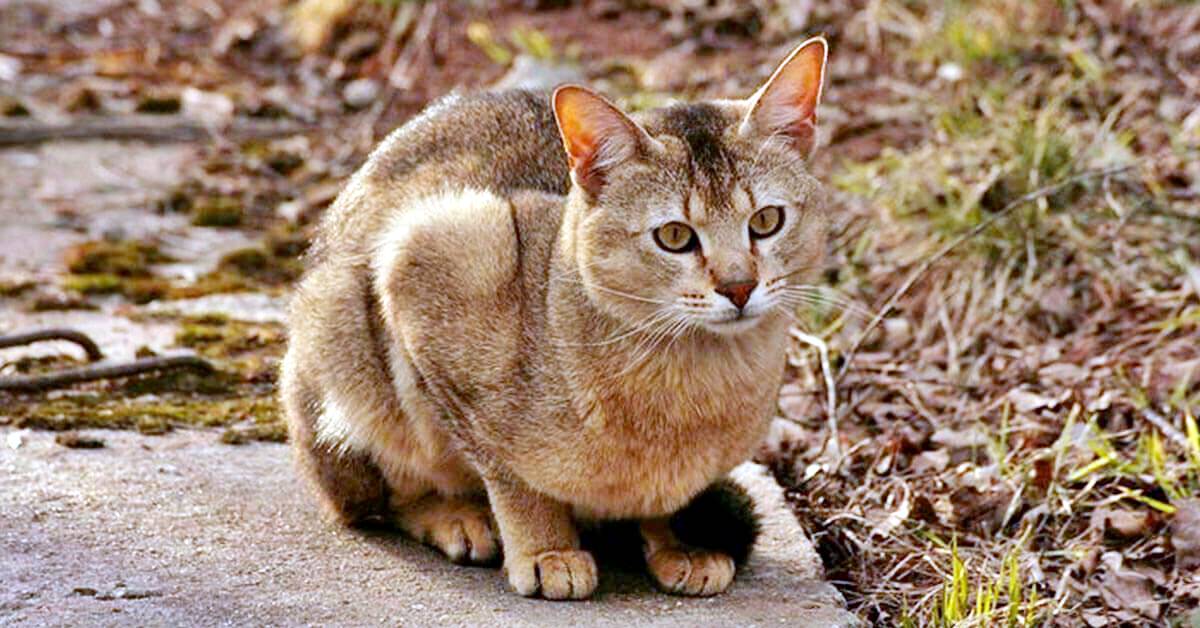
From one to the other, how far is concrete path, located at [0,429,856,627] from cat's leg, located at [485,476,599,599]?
1.6 inches

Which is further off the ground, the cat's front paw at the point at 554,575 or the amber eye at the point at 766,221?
the amber eye at the point at 766,221

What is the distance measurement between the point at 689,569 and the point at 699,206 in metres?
0.77

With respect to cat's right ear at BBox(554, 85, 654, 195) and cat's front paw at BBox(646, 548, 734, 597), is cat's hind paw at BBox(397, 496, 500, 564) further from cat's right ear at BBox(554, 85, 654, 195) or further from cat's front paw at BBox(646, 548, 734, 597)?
cat's right ear at BBox(554, 85, 654, 195)

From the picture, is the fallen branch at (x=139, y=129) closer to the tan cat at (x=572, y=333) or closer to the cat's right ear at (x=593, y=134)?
the tan cat at (x=572, y=333)

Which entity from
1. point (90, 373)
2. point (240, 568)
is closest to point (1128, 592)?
point (240, 568)

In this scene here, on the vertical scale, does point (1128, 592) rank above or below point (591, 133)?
below

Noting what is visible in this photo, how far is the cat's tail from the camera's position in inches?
145

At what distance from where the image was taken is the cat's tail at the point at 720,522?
367cm

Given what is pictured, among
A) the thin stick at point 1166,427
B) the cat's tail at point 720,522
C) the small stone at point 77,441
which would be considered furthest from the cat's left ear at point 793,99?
the small stone at point 77,441

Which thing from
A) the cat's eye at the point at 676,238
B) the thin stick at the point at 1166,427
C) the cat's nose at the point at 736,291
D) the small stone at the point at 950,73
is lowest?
the thin stick at the point at 1166,427

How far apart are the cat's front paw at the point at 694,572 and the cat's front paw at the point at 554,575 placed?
0.50ft

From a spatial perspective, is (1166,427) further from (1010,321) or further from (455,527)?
(455,527)

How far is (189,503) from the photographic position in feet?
12.8

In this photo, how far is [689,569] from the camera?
3.60 m
